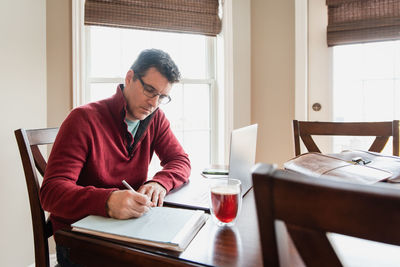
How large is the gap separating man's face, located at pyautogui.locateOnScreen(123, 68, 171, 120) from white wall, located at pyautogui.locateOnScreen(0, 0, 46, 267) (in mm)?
859

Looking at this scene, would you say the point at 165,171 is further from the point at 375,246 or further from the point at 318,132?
the point at 318,132

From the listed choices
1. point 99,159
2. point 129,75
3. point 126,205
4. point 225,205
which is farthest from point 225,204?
point 129,75

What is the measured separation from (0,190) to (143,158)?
96 centimetres

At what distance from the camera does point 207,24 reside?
7.27 feet

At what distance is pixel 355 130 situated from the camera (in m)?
1.62

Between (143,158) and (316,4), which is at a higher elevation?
(316,4)

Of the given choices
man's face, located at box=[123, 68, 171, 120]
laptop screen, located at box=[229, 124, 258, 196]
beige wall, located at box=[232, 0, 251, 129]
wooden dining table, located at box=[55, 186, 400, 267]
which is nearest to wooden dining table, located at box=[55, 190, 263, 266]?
wooden dining table, located at box=[55, 186, 400, 267]

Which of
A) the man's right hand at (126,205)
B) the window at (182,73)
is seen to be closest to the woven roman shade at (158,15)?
the window at (182,73)

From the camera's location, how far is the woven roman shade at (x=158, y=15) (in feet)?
6.42

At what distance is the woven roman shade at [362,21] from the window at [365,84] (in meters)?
0.12

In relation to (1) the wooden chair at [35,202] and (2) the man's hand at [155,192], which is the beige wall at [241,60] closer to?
(2) the man's hand at [155,192]

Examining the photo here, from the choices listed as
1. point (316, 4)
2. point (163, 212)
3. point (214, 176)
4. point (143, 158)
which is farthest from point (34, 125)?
point (316, 4)

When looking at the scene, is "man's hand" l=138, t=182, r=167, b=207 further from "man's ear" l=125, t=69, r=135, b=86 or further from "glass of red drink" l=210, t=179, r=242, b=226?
"man's ear" l=125, t=69, r=135, b=86

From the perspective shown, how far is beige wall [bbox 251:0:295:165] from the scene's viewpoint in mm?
2287
